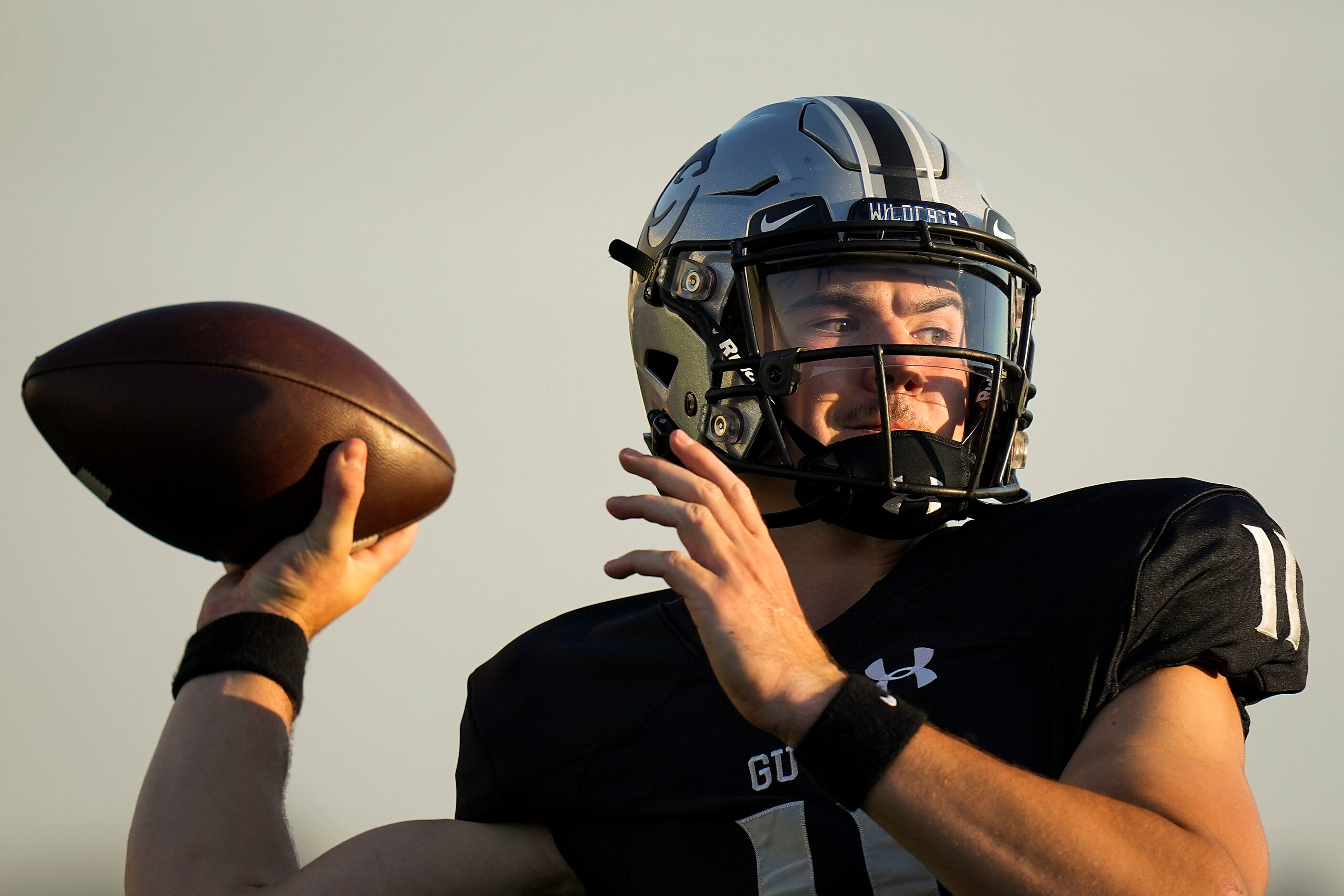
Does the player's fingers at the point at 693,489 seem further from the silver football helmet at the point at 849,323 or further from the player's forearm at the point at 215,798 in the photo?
the player's forearm at the point at 215,798

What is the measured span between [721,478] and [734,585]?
0.19m

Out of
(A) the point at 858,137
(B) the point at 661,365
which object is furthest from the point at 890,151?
(B) the point at 661,365

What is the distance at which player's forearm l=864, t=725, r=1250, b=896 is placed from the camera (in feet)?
5.48

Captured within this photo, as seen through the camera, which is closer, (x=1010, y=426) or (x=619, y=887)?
(x=619, y=887)

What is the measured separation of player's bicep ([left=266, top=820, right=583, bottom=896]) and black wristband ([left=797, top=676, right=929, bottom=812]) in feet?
3.12

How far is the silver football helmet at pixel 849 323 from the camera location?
2.44m

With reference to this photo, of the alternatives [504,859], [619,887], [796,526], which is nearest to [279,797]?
[504,859]

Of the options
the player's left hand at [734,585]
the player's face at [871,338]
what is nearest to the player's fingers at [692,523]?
the player's left hand at [734,585]

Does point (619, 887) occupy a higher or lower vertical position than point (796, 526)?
lower

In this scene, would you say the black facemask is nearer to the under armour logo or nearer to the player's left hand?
the under armour logo

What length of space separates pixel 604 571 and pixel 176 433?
2.42 feet

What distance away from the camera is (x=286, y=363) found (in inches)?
89.9

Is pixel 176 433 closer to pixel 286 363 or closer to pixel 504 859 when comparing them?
pixel 286 363

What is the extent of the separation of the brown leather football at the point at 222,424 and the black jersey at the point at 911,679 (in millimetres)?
510
